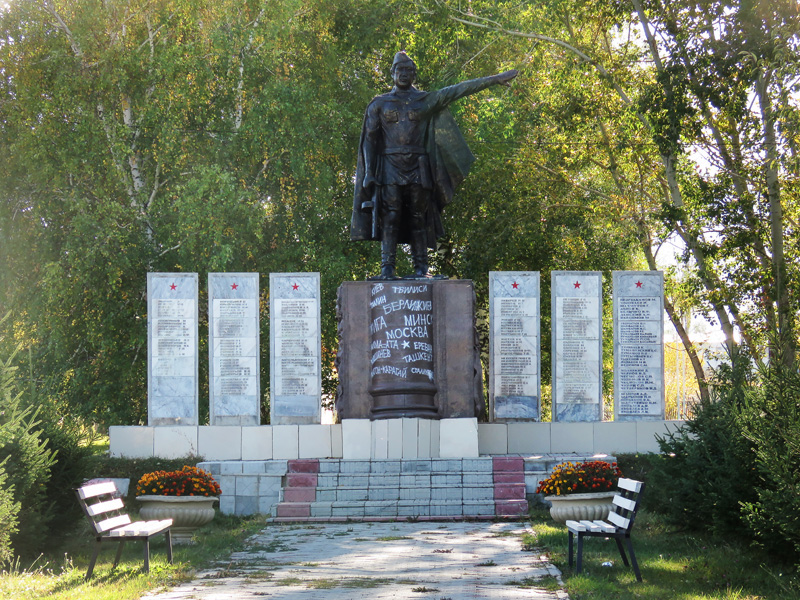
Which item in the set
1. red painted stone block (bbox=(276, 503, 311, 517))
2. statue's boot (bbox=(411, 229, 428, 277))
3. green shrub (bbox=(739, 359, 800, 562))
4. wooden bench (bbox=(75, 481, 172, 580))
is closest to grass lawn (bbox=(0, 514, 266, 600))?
wooden bench (bbox=(75, 481, 172, 580))

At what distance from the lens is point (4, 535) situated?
805 centimetres

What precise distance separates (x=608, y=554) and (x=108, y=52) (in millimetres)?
15240

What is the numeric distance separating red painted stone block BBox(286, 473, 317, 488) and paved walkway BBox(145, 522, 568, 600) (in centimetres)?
145

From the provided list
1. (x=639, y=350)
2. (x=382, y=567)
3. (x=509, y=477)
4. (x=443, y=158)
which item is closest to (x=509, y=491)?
(x=509, y=477)

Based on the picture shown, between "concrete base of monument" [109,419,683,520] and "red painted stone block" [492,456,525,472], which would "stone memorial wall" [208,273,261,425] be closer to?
"concrete base of monument" [109,419,683,520]

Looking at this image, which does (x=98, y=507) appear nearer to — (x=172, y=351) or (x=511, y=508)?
(x=511, y=508)

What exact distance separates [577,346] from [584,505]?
5277 millimetres

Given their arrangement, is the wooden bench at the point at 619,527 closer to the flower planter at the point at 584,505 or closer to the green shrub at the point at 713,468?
the green shrub at the point at 713,468

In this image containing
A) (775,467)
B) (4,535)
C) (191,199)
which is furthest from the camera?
(191,199)

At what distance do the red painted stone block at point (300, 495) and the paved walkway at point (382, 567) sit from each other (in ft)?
4.01

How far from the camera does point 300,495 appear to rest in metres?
12.5

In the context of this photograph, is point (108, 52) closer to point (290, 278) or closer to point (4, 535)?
point (290, 278)

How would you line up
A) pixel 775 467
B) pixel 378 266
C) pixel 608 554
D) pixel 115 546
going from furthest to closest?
pixel 378 266, pixel 115 546, pixel 608 554, pixel 775 467

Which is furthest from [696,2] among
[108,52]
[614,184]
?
[108,52]
